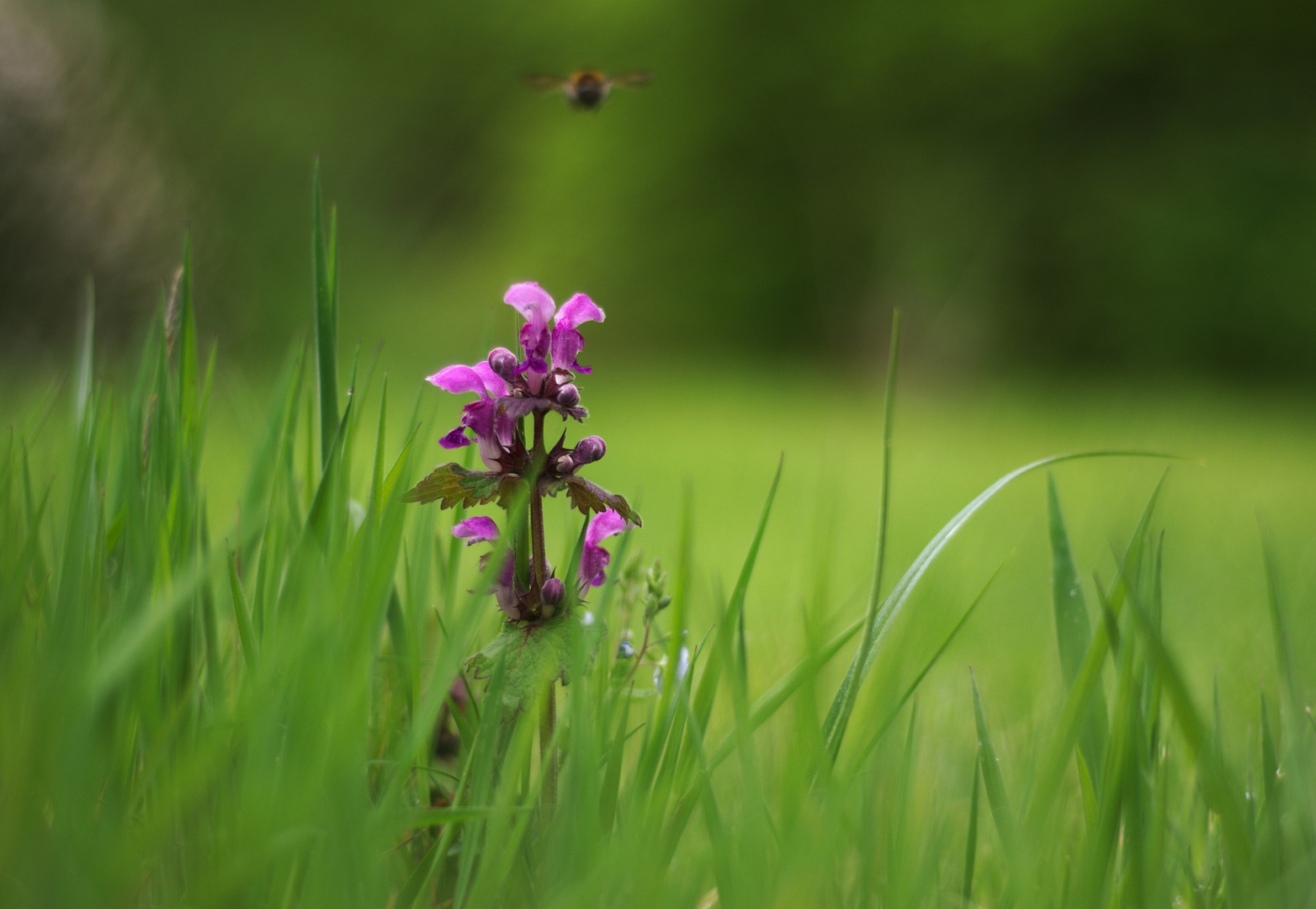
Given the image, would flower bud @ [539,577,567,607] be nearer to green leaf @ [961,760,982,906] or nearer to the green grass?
the green grass

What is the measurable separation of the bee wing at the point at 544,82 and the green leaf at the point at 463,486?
1.06 meters

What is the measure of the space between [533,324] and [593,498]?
0.50 ft

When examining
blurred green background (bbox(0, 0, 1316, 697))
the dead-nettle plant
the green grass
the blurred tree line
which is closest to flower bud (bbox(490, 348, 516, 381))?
the dead-nettle plant

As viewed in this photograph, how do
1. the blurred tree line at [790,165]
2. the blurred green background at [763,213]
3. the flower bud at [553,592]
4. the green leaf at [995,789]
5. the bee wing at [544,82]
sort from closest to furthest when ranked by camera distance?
1. the green leaf at [995,789]
2. the flower bud at [553,592]
3. the bee wing at [544,82]
4. the blurred green background at [763,213]
5. the blurred tree line at [790,165]

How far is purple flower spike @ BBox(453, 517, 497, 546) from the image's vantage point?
81 centimetres

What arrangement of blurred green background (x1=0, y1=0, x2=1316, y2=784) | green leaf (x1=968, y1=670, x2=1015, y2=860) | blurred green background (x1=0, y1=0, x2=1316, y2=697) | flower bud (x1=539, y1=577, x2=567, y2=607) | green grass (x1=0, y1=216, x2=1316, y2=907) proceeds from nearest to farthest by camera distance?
1. green grass (x1=0, y1=216, x2=1316, y2=907)
2. green leaf (x1=968, y1=670, x2=1015, y2=860)
3. flower bud (x1=539, y1=577, x2=567, y2=607)
4. blurred green background (x1=0, y1=0, x2=1316, y2=784)
5. blurred green background (x1=0, y1=0, x2=1316, y2=697)

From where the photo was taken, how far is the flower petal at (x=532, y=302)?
758 millimetres

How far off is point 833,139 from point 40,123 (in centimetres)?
782

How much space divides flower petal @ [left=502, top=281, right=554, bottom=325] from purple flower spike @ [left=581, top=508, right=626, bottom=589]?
0.59 feet

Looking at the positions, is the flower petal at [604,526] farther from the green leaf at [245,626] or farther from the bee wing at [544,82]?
the bee wing at [544,82]

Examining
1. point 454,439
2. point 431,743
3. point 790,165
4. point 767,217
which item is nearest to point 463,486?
point 454,439

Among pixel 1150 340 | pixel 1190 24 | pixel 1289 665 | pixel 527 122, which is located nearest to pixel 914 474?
pixel 1289 665

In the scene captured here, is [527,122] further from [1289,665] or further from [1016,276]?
[1289,665]

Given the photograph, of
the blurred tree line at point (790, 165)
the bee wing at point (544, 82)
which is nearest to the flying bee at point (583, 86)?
the bee wing at point (544, 82)
